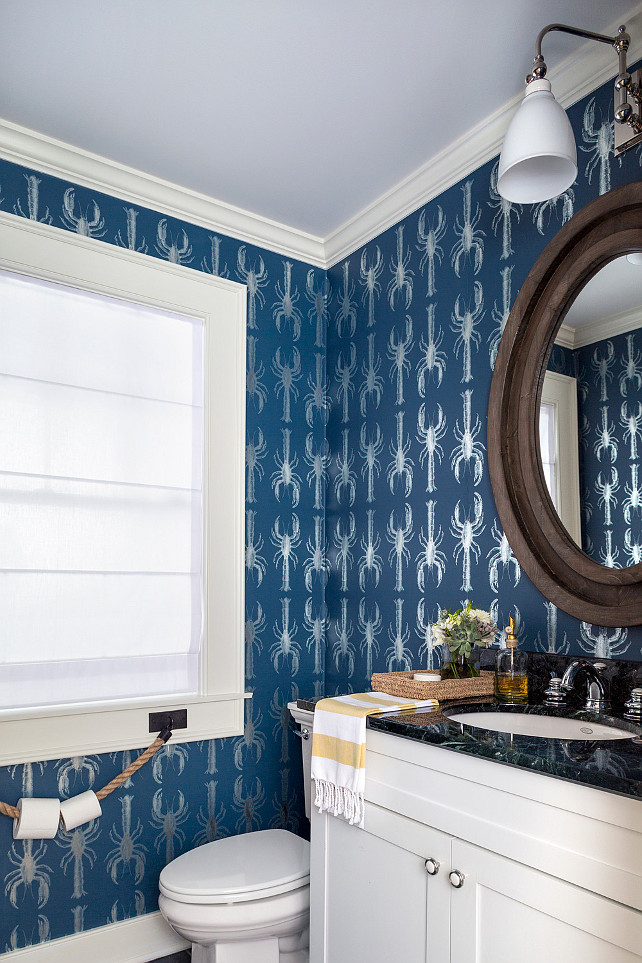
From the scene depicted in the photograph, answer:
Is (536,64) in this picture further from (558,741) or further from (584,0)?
(558,741)

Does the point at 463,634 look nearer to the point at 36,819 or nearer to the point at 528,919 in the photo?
the point at 528,919

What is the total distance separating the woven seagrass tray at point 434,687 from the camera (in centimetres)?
181

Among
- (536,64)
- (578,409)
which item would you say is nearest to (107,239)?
(536,64)

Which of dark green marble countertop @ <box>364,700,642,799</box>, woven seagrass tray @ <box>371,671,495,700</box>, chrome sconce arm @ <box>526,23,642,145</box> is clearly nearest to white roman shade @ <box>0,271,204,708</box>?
woven seagrass tray @ <box>371,671,495,700</box>

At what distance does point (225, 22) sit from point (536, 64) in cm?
80

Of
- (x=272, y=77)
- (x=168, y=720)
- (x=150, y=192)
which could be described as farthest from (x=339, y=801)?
(x=150, y=192)

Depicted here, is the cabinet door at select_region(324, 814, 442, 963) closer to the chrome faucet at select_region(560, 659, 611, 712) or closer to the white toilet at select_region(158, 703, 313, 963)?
the white toilet at select_region(158, 703, 313, 963)

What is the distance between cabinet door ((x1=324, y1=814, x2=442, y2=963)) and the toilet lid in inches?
8.4

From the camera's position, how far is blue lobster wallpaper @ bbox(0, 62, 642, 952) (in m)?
2.13

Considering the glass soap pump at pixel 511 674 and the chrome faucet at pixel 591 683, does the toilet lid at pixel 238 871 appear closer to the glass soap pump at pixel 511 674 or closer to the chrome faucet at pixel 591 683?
the glass soap pump at pixel 511 674

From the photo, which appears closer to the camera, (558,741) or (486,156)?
(558,741)

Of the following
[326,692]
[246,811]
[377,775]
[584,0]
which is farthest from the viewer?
[326,692]

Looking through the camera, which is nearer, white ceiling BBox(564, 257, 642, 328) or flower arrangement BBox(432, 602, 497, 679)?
white ceiling BBox(564, 257, 642, 328)

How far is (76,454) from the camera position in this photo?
7.72 ft
